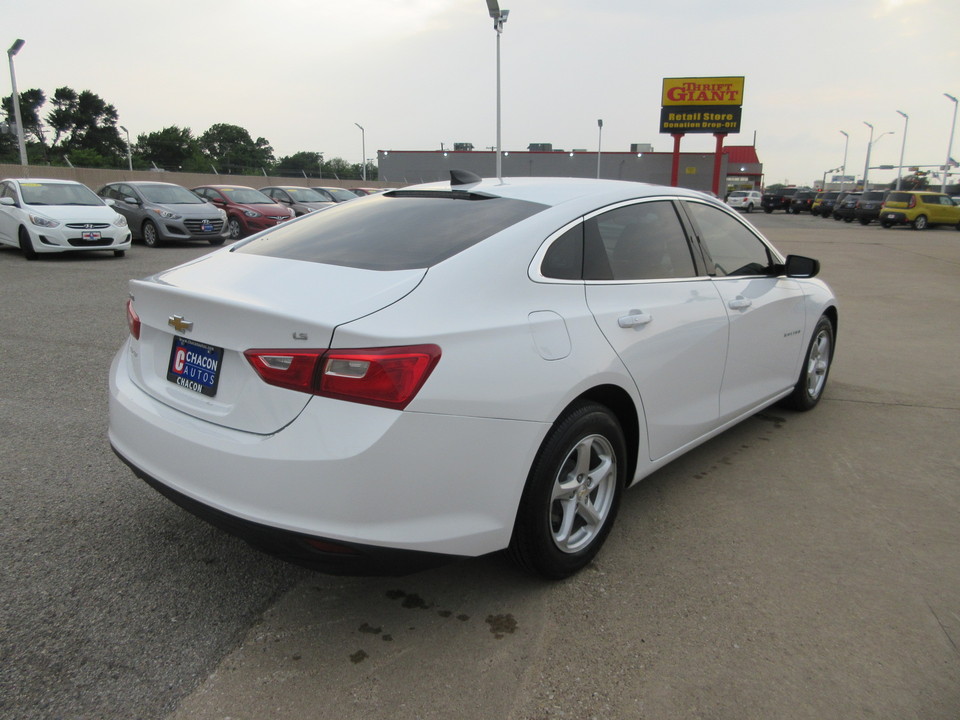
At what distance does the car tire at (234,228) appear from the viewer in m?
19.7

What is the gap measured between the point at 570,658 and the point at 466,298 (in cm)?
129

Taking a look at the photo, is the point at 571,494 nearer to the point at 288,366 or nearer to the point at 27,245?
the point at 288,366

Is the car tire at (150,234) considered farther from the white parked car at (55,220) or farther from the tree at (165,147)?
the tree at (165,147)

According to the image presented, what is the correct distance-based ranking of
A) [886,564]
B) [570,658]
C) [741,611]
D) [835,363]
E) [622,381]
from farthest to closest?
[835,363], [886,564], [622,381], [741,611], [570,658]

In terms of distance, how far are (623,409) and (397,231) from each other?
4.05 ft

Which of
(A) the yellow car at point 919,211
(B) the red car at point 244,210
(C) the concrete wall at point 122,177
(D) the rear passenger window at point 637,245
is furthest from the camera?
(A) the yellow car at point 919,211

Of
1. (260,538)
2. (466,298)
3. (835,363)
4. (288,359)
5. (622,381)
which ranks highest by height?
(466,298)

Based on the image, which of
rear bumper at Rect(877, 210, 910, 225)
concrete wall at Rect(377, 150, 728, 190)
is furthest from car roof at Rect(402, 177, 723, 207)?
concrete wall at Rect(377, 150, 728, 190)

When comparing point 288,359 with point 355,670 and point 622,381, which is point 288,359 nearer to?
point 355,670

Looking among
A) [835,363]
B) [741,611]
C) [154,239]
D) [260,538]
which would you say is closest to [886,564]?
[741,611]

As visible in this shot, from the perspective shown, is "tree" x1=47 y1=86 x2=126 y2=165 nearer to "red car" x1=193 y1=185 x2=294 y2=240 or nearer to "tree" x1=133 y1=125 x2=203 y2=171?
"tree" x1=133 y1=125 x2=203 y2=171

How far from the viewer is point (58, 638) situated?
2510mm

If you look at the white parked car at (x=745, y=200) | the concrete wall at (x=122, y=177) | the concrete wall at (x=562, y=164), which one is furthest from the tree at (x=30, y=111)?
the white parked car at (x=745, y=200)

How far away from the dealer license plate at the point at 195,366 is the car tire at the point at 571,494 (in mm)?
1164
